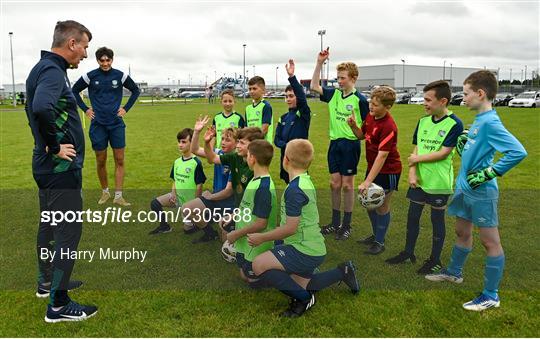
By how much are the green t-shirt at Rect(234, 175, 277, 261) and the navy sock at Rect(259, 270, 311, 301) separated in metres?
0.41

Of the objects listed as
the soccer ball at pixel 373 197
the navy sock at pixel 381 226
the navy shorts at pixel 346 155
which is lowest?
the navy sock at pixel 381 226

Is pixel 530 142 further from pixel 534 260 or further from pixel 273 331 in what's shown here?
pixel 273 331

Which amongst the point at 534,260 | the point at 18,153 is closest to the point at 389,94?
the point at 534,260

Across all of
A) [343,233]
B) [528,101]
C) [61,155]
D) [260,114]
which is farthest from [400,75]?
[61,155]

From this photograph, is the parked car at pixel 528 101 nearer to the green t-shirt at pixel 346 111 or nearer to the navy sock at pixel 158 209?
the green t-shirt at pixel 346 111

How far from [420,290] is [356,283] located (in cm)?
66

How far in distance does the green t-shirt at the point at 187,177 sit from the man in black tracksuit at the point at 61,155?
2003 mm

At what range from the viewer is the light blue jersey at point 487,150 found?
3402 mm

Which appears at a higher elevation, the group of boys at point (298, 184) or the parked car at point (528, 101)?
the parked car at point (528, 101)

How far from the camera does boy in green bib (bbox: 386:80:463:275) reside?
4.38 m

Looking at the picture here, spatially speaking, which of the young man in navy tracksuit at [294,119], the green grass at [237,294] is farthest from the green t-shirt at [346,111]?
the green grass at [237,294]

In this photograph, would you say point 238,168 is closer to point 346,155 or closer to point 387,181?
point 346,155

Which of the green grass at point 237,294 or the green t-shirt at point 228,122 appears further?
the green t-shirt at point 228,122

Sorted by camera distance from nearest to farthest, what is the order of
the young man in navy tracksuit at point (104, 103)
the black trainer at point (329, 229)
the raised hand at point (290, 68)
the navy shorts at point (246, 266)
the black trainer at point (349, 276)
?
the black trainer at point (349, 276), the navy shorts at point (246, 266), the raised hand at point (290, 68), the black trainer at point (329, 229), the young man in navy tracksuit at point (104, 103)
